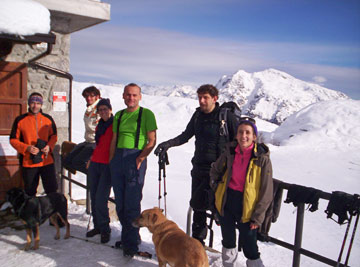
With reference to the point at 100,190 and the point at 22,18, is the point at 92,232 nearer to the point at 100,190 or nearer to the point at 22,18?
the point at 100,190

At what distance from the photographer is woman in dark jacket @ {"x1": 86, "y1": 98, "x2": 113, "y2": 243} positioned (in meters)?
3.97

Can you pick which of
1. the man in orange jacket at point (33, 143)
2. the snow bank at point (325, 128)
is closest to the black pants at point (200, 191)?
the man in orange jacket at point (33, 143)

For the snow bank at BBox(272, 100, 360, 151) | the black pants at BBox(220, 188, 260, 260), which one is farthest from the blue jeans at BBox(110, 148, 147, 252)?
the snow bank at BBox(272, 100, 360, 151)

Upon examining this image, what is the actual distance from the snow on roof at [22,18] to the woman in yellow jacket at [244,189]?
364cm

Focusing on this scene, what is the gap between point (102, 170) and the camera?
3.99 meters

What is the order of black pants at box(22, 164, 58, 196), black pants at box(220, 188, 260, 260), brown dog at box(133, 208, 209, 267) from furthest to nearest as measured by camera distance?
black pants at box(22, 164, 58, 196), black pants at box(220, 188, 260, 260), brown dog at box(133, 208, 209, 267)

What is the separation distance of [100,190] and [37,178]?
3.90 ft

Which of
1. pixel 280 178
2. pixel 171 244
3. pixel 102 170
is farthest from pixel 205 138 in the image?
pixel 280 178

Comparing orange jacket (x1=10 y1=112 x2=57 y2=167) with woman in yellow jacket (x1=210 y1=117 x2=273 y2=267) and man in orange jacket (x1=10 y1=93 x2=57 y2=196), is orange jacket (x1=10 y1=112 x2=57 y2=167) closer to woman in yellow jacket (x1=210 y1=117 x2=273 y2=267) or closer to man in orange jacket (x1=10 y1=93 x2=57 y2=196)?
man in orange jacket (x1=10 y1=93 x2=57 y2=196)

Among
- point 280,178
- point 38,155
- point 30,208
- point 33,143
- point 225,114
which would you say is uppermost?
point 225,114

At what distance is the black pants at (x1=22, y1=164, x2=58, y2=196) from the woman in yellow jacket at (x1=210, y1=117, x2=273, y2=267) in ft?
8.92

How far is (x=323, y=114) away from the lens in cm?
2588

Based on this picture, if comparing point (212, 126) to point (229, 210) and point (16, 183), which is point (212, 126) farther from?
point (16, 183)

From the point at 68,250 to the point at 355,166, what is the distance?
58.4 ft
